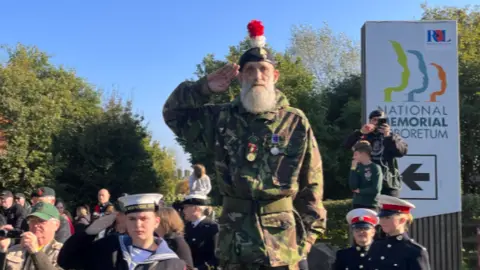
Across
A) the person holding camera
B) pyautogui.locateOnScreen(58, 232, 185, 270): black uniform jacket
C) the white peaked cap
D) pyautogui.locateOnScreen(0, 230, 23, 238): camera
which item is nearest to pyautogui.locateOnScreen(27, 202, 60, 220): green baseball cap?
pyautogui.locateOnScreen(0, 230, 23, 238): camera

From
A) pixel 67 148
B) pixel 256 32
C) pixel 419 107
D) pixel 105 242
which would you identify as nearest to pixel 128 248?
pixel 105 242

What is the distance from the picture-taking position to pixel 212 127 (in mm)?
3211

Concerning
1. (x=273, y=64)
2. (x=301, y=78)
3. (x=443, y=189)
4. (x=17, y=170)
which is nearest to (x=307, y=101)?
(x=301, y=78)

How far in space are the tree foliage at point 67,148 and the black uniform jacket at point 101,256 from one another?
15.4m

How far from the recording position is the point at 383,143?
228 inches

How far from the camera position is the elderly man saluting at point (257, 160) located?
3.00 m

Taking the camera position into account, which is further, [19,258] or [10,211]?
[10,211]

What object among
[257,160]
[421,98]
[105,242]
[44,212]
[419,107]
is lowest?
[105,242]

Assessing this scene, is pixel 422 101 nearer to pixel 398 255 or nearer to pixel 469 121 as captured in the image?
pixel 398 255

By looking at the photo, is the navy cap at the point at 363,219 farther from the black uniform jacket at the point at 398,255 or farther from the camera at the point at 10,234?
the camera at the point at 10,234

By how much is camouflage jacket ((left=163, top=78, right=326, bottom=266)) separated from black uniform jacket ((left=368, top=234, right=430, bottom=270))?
1.06 metres

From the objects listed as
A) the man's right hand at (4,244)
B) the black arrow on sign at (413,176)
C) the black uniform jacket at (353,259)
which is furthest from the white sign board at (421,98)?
the man's right hand at (4,244)

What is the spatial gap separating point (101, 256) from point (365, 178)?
10.3ft

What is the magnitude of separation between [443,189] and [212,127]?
17.1 ft
